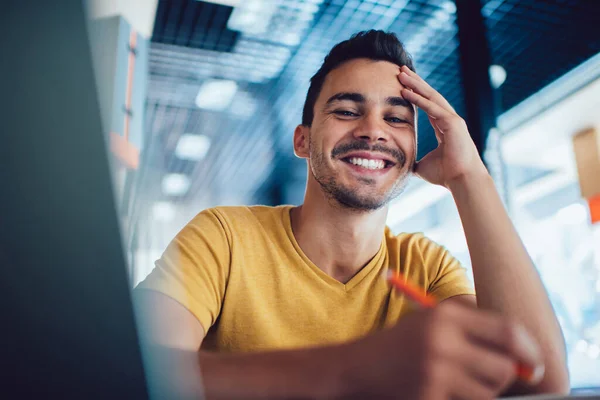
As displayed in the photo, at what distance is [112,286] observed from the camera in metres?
0.20

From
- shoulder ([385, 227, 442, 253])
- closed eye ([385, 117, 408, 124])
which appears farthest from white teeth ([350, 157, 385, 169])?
shoulder ([385, 227, 442, 253])

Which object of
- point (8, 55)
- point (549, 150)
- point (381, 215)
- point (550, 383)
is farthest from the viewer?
point (549, 150)

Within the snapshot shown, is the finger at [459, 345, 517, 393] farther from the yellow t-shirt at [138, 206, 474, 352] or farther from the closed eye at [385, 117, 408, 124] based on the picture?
the closed eye at [385, 117, 408, 124]

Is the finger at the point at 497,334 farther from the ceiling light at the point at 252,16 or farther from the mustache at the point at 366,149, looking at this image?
the ceiling light at the point at 252,16

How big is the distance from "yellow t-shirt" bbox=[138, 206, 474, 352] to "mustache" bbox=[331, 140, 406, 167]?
0.22 metres

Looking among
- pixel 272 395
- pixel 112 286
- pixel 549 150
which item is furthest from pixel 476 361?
pixel 549 150

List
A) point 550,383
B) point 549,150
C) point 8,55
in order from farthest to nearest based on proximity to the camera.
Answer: point 549,150 < point 550,383 < point 8,55

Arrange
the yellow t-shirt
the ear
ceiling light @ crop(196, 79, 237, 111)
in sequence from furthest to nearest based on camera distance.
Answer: ceiling light @ crop(196, 79, 237, 111)
the ear
the yellow t-shirt

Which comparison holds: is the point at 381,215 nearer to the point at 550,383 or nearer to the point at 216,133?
the point at 550,383

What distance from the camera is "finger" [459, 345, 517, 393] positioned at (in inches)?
14.1

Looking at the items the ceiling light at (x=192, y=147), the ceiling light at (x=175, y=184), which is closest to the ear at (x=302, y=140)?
the ceiling light at (x=192, y=147)

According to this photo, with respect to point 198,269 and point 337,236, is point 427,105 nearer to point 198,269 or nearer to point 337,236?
point 337,236

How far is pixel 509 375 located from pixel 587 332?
320 centimetres

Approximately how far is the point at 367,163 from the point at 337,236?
18cm
